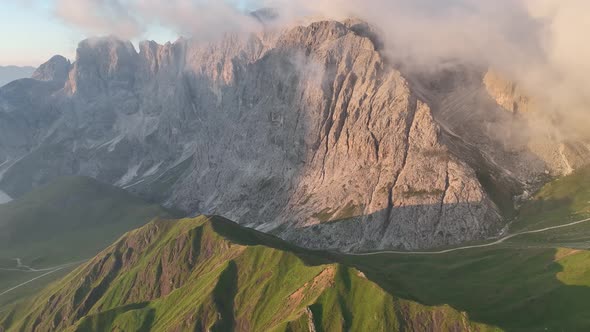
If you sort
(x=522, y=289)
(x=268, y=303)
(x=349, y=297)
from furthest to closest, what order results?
(x=522, y=289), (x=268, y=303), (x=349, y=297)

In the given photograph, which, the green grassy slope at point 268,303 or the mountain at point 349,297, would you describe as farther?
the mountain at point 349,297

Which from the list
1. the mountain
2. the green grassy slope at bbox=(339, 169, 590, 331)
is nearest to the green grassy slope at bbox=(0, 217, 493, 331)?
the mountain

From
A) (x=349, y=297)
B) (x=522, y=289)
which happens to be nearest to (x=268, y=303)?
(x=349, y=297)

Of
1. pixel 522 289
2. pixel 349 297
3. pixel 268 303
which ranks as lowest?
pixel 268 303

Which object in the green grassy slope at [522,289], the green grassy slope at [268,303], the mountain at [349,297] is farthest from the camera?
the green grassy slope at [522,289]

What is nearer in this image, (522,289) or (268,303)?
(268,303)

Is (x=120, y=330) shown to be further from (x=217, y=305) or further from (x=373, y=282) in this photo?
(x=373, y=282)

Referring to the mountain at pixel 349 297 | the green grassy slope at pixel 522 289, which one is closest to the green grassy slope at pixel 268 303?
the mountain at pixel 349 297

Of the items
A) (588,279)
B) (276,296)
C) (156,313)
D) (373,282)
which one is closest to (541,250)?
(588,279)

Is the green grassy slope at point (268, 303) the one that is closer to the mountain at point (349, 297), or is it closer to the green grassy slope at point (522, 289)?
the mountain at point (349, 297)

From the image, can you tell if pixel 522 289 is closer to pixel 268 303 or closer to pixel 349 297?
pixel 349 297

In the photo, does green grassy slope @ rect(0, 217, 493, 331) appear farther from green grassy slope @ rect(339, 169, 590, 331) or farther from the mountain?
green grassy slope @ rect(339, 169, 590, 331)
